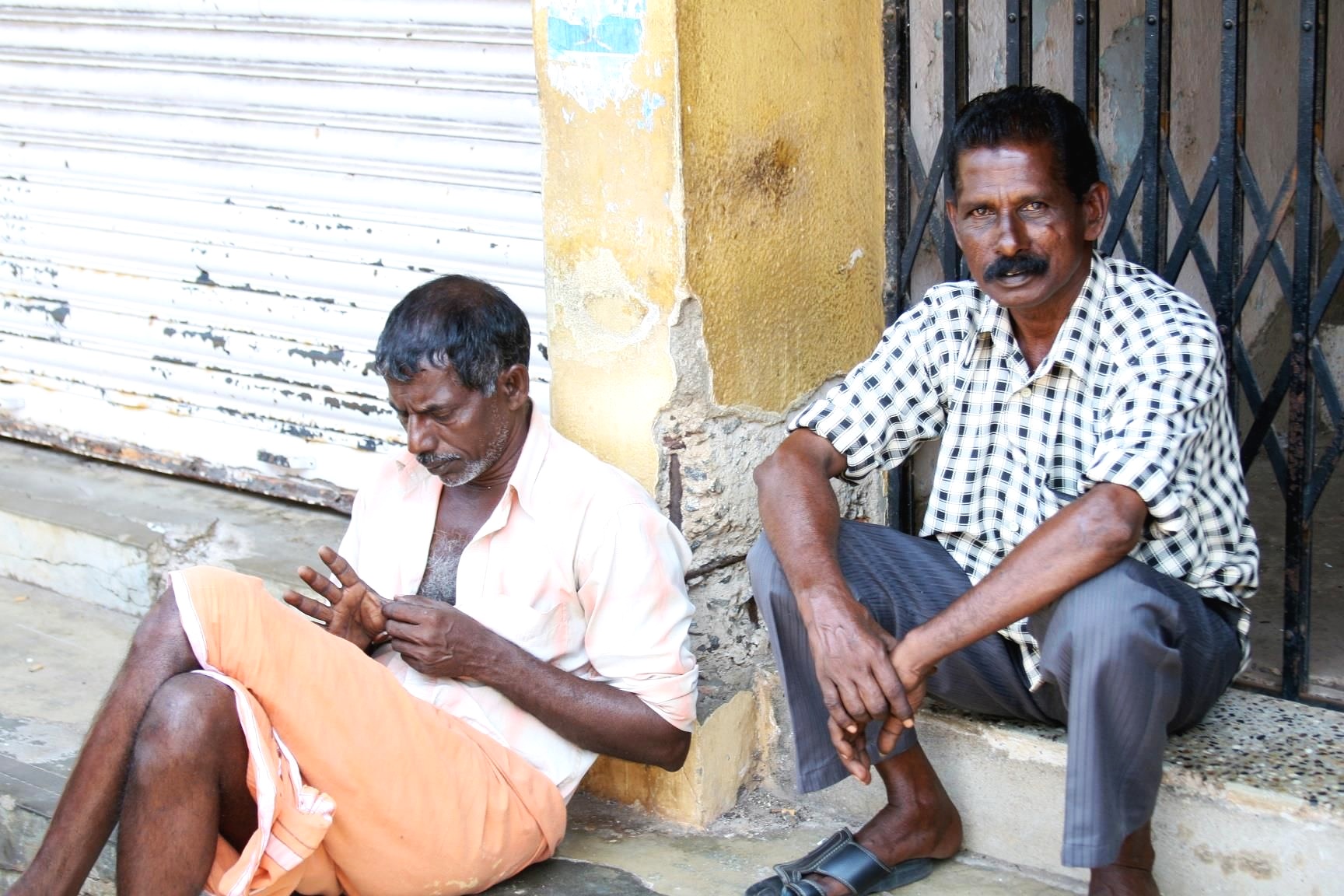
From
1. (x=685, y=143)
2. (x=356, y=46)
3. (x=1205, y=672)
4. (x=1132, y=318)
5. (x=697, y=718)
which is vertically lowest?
(x=697, y=718)

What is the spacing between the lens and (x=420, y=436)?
8.77 feet

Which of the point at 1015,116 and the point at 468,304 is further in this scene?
the point at 468,304

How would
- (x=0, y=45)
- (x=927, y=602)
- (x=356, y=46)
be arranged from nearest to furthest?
1. (x=927, y=602)
2. (x=356, y=46)
3. (x=0, y=45)

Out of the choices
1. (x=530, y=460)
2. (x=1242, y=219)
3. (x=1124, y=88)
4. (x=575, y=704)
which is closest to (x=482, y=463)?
(x=530, y=460)

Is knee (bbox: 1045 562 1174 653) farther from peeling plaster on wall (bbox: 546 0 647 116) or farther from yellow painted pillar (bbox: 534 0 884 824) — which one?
peeling plaster on wall (bbox: 546 0 647 116)

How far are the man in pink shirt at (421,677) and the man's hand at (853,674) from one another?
1.06ft

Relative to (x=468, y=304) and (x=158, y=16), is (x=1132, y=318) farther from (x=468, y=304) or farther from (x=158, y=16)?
(x=158, y=16)

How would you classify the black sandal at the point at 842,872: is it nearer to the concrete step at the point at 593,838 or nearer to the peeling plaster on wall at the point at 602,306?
the concrete step at the point at 593,838

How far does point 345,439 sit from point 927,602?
84.8 inches

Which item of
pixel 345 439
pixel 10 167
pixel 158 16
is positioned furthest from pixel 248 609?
pixel 10 167

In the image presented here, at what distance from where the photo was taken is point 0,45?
4.80 metres

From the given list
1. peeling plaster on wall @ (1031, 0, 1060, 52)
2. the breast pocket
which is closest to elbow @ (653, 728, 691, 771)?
the breast pocket

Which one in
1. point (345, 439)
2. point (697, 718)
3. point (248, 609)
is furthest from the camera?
point (345, 439)

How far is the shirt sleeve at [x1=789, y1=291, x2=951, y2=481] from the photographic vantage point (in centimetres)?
271
